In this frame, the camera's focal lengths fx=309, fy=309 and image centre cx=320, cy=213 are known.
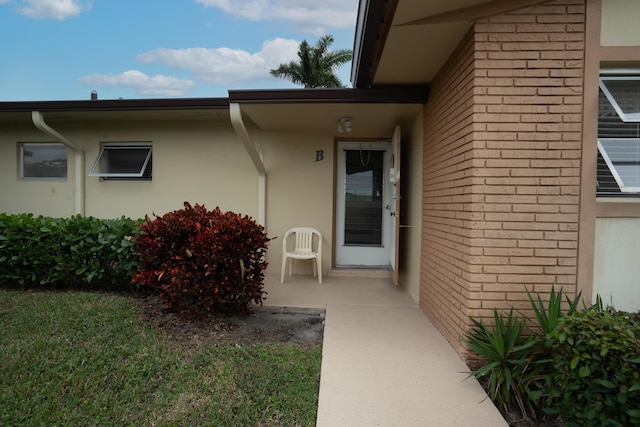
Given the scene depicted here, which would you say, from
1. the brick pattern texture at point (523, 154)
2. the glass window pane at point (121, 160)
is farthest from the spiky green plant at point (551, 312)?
the glass window pane at point (121, 160)

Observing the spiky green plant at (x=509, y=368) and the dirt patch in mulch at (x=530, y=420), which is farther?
the spiky green plant at (x=509, y=368)

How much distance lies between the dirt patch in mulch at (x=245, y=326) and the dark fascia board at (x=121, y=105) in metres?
2.87

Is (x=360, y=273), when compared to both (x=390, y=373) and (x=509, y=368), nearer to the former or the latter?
(x=390, y=373)

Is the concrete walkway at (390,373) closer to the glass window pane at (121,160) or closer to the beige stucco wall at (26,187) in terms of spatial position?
the glass window pane at (121,160)

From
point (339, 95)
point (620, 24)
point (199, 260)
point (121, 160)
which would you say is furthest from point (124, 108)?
point (620, 24)

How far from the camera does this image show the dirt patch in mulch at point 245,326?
9.97 ft

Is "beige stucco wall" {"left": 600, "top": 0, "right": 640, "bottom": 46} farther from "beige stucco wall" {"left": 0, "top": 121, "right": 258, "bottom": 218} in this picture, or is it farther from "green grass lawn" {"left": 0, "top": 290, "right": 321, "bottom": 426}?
"beige stucco wall" {"left": 0, "top": 121, "right": 258, "bottom": 218}

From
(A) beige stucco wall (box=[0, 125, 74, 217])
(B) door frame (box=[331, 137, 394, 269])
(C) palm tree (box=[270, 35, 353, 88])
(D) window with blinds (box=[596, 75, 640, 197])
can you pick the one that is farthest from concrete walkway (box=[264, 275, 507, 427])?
(C) palm tree (box=[270, 35, 353, 88])

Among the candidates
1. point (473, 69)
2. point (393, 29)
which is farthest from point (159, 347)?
point (473, 69)

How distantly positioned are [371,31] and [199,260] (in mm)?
2746

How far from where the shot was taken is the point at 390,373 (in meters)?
2.49

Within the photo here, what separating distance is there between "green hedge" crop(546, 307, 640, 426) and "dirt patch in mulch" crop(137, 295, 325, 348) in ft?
6.33

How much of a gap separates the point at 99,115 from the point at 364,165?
4.68m

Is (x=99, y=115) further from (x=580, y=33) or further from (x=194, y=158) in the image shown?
(x=580, y=33)
